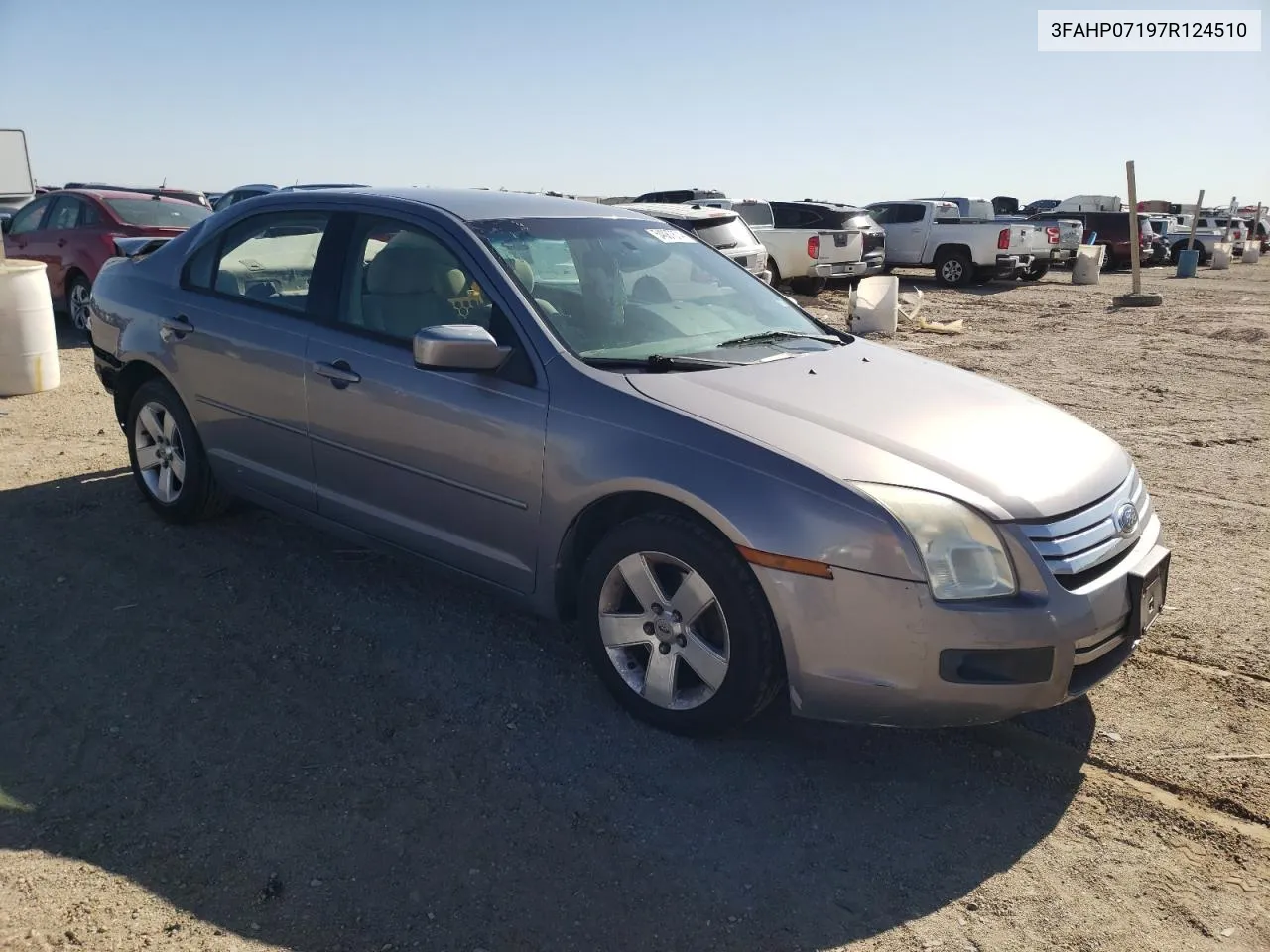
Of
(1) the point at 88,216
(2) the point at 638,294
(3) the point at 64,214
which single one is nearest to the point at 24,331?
(1) the point at 88,216

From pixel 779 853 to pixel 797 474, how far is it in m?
1.07

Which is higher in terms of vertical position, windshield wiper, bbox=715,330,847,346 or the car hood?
windshield wiper, bbox=715,330,847,346

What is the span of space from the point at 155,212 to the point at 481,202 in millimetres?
8836

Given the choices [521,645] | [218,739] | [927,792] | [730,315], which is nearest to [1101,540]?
[927,792]

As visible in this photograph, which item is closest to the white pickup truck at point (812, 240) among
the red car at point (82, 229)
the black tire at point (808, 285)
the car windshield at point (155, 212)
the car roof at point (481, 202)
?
the black tire at point (808, 285)

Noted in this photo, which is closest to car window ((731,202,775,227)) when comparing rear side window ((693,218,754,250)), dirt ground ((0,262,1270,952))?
rear side window ((693,218,754,250))

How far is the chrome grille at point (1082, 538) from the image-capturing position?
3.05m

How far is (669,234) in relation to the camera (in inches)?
190

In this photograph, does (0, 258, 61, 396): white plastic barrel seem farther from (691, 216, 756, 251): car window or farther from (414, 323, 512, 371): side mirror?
(691, 216, 756, 251): car window

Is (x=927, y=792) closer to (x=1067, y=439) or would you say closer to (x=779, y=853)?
(x=779, y=853)

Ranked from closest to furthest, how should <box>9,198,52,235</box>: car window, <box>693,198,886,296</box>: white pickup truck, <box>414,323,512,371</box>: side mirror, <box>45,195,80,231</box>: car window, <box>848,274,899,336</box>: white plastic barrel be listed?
<box>414,323,512,371</box>: side mirror < <box>45,195,80,231</box>: car window < <box>9,198,52,235</box>: car window < <box>848,274,899,336</box>: white plastic barrel < <box>693,198,886,296</box>: white pickup truck

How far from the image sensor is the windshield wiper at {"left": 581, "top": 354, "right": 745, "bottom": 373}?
3661mm

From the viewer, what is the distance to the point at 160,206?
11.8 meters

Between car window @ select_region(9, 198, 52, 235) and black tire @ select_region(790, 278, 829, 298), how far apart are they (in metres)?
11.7
